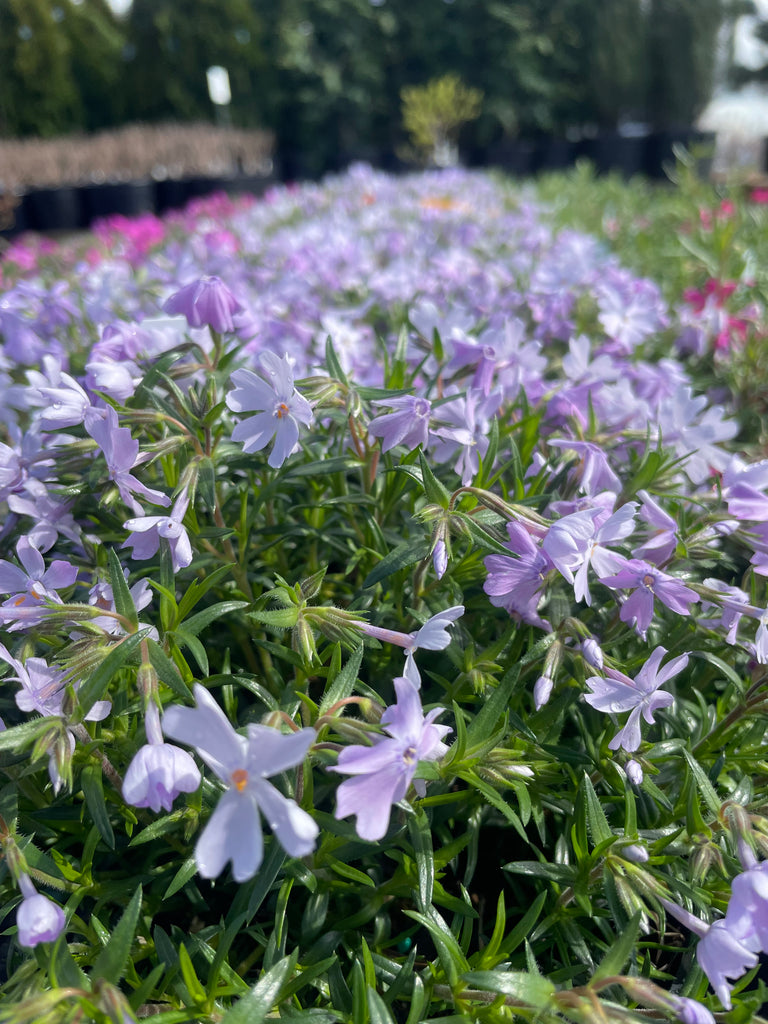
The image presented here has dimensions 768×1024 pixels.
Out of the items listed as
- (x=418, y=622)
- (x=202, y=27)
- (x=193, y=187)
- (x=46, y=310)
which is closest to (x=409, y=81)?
(x=202, y=27)

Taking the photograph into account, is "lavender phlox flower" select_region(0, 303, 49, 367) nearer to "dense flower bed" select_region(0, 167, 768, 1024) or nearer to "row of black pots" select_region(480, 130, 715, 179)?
"dense flower bed" select_region(0, 167, 768, 1024)

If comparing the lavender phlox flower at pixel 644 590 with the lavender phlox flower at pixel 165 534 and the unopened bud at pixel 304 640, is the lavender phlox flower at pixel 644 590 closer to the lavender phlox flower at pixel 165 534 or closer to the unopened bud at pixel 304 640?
the unopened bud at pixel 304 640

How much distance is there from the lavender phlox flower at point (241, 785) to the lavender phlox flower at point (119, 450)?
0.43 meters

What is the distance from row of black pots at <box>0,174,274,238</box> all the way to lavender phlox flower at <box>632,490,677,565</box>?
427 inches

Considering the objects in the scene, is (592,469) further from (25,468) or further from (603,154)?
(603,154)

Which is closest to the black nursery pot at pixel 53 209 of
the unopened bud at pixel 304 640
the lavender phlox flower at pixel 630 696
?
the unopened bud at pixel 304 640

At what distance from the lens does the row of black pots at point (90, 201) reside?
10516mm

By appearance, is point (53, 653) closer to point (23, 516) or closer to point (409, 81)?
point (23, 516)

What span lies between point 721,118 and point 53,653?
78.7 feet

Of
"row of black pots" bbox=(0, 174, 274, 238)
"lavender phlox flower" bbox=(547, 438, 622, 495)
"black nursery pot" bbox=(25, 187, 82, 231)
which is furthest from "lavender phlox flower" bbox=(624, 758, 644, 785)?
"black nursery pot" bbox=(25, 187, 82, 231)

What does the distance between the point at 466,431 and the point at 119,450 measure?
1.62ft

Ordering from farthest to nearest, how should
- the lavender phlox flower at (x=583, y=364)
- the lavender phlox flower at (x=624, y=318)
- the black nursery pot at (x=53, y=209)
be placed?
the black nursery pot at (x=53, y=209) → the lavender phlox flower at (x=624, y=318) → the lavender phlox flower at (x=583, y=364)

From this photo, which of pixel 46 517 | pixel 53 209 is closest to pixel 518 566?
pixel 46 517

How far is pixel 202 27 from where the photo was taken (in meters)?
16.1
